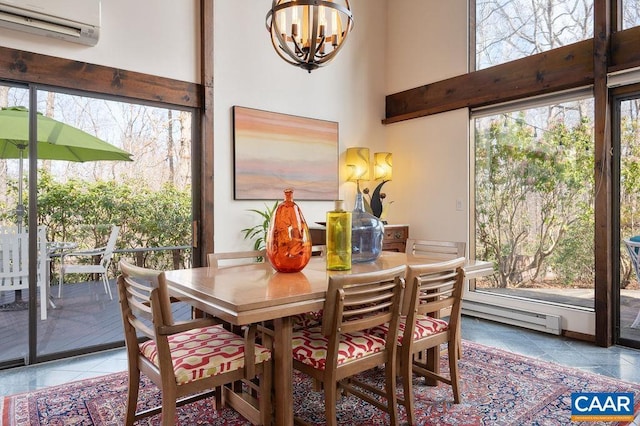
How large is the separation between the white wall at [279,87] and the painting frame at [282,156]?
7 cm

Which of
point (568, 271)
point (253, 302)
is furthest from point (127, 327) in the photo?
point (568, 271)

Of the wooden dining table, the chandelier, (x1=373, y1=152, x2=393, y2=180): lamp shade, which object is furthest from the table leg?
(x1=373, y1=152, x2=393, y2=180): lamp shade

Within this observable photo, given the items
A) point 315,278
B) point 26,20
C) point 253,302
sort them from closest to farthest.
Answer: point 253,302 → point 315,278 → point 26,20

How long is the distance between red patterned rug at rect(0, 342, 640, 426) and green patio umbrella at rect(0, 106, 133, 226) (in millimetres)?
1298

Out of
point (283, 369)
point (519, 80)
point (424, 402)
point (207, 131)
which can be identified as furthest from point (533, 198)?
point (283, 369)

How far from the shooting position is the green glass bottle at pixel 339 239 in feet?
7.20

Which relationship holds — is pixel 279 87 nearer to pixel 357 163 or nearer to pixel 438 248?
pixel 357 163

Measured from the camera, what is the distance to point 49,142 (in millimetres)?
3137

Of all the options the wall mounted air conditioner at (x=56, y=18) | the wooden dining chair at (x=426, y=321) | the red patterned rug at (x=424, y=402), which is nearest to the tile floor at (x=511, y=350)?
the red patterned rug at (x=424, y=402)

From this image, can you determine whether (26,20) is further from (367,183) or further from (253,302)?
(367,183)

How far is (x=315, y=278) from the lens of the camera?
2.03 m

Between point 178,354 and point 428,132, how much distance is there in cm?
369

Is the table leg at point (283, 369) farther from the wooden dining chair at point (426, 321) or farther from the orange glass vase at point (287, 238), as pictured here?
the wooden dining chair at point (426, 321)

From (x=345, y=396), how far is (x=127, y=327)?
1218 millimetres
